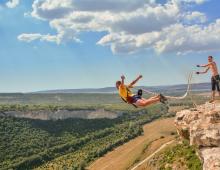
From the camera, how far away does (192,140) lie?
114 ft

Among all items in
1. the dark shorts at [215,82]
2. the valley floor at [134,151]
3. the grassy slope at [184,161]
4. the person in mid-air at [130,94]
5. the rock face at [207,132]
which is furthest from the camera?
the valley floor at [134,151]

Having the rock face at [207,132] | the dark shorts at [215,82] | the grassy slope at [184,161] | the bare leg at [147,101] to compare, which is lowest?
the grassy slope at [184,161]

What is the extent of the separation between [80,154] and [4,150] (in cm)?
3074

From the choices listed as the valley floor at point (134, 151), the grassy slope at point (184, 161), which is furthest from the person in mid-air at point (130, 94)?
the valley floor at point (134, 151)

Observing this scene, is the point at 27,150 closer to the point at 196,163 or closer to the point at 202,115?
the point at 196,163

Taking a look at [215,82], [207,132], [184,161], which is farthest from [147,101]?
[184,161]

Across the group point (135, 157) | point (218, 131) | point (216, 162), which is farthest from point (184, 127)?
point (135, 157)

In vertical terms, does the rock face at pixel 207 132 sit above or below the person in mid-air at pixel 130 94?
below

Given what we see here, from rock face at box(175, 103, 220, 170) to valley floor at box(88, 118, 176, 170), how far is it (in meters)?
78.9

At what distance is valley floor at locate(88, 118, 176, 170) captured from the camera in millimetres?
124375

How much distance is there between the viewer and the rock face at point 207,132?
31.0 metres

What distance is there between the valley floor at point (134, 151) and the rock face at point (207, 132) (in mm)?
78922

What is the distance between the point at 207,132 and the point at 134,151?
11232 centimetres

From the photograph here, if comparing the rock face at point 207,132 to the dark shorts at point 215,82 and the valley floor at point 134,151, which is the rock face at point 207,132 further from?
the valley floor at point 134,151
